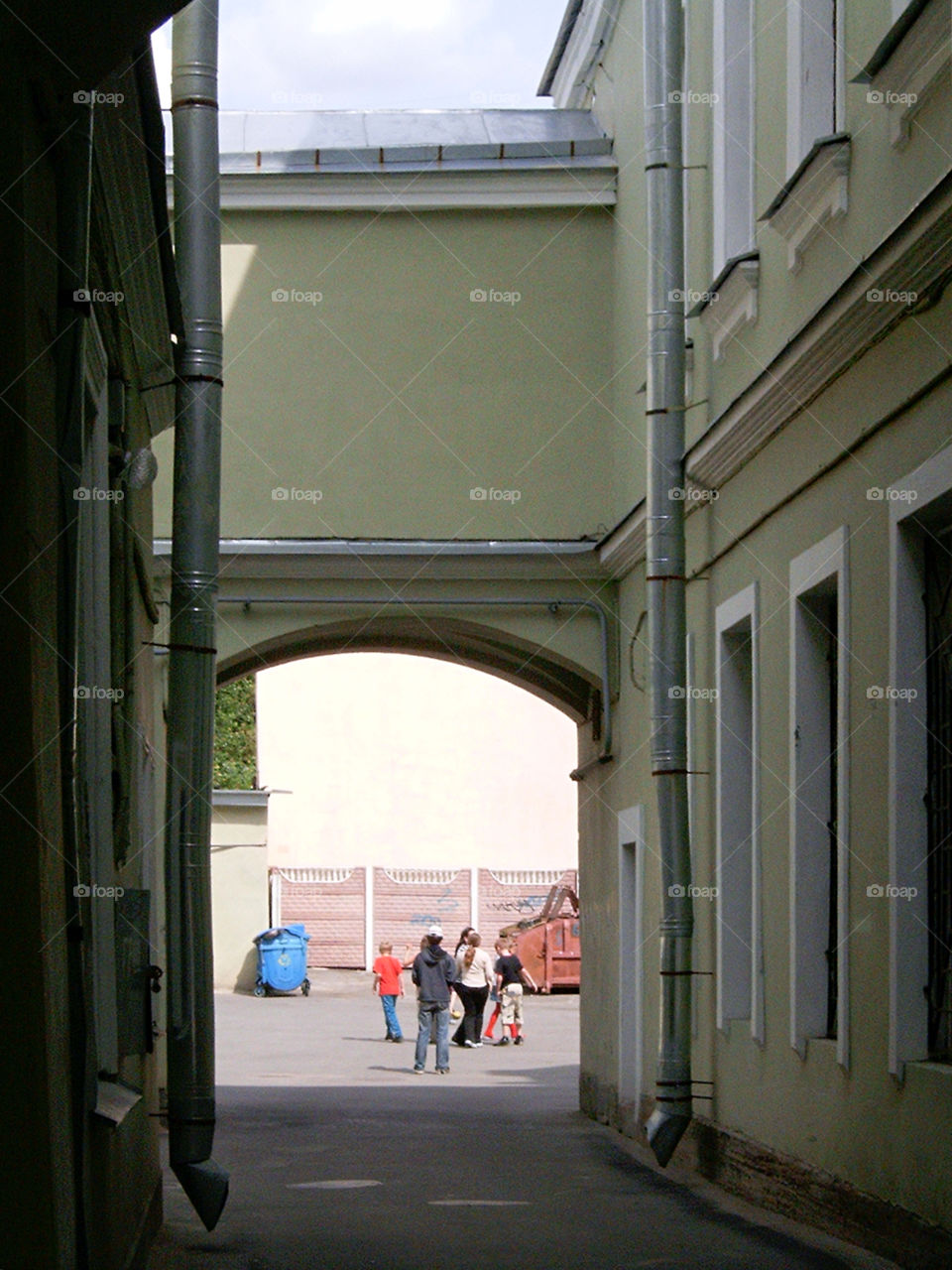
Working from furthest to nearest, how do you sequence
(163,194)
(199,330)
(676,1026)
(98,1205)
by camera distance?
(676,1026) < (199,330) < (163,194) < (98,1205)

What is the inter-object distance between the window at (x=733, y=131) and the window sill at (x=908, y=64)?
3.39 meters

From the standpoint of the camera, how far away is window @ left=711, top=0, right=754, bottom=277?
12445 mm

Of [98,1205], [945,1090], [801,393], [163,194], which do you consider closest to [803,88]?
[801,393]

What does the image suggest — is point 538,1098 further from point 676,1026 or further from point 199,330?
point 199,330

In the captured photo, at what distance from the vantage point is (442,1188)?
12219 mm

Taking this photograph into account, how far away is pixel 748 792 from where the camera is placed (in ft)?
41.5

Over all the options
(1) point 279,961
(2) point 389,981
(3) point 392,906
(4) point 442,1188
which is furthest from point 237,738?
(4) point 442,1188

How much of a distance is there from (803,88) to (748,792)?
429 cm

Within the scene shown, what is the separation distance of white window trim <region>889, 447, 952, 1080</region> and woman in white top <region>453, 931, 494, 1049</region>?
16.6 metres

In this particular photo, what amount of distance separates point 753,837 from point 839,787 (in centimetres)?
227

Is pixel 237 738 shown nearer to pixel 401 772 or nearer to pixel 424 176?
pixel 401 772

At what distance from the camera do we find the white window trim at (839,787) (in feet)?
31.4

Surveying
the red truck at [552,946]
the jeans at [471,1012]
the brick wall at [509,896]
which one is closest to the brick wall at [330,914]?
the brick wall at [509,896]

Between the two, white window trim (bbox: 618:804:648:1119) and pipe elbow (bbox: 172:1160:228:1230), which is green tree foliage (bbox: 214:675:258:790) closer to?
white window trim (bbox: 618:804:648:1119)
